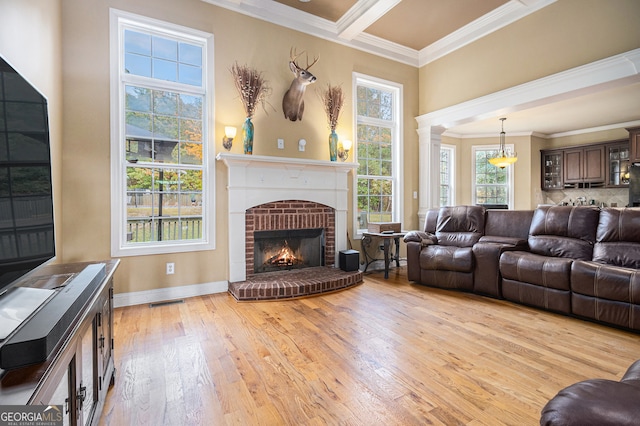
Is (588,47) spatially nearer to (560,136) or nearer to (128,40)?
(128,40)

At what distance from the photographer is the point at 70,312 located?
3.43ft

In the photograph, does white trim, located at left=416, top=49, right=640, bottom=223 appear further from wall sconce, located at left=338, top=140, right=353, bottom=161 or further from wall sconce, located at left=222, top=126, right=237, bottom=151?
Result: wall sconce, located at left=222, top=126, right=237, bottom=151

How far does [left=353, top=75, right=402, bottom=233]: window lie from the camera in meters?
5.13

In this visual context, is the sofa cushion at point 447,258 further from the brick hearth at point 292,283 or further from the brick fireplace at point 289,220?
the brick fireplace at point 289,220

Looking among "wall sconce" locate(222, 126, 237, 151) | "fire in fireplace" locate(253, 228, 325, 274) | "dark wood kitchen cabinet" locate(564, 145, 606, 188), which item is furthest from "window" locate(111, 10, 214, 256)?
"dark wood kitchen cabinet" locate(564, 145, 606, 188)

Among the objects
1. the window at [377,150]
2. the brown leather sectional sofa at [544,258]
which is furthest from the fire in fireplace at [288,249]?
the brown leather sectional sofa at [544,258]

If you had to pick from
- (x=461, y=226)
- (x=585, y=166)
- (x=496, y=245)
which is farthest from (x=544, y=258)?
(x=585, y=166)

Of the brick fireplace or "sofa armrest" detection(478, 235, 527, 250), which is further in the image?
the brick fireplace

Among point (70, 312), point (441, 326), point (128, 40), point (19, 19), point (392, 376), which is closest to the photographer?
point (70, 312)

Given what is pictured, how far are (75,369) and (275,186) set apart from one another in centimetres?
317

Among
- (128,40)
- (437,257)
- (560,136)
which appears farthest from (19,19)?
(560,136)

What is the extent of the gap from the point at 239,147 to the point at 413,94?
3325mm

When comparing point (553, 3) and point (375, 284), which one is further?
point (375, 284)

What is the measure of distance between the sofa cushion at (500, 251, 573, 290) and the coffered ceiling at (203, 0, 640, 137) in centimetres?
209
